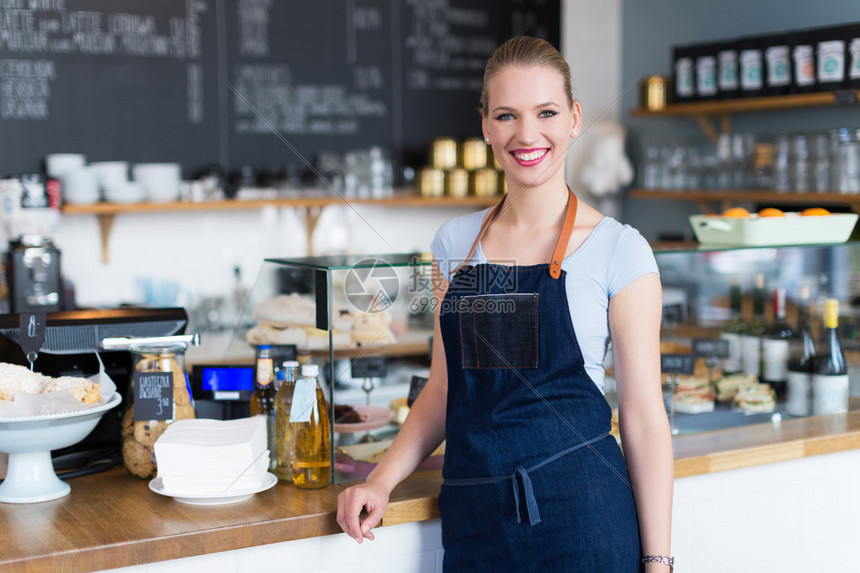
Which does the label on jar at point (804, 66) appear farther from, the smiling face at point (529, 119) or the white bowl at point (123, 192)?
the white bowl at point (123, 192)

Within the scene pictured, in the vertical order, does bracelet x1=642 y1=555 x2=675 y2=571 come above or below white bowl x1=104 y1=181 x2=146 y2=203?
below

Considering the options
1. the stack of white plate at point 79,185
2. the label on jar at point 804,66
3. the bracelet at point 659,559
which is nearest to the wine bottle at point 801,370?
the bracelet at point 659,559

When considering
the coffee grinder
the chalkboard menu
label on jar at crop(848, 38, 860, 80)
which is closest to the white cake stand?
the coffee grinder

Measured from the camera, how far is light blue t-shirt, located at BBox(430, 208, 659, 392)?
4.57 feet

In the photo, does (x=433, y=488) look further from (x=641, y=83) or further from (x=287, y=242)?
(x=641, y=83)

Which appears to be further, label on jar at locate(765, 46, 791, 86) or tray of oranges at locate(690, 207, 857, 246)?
label on jar at locate(765, 46, 791, 86)

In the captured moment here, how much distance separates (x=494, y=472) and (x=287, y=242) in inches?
120

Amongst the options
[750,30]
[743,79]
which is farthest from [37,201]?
[750,30]

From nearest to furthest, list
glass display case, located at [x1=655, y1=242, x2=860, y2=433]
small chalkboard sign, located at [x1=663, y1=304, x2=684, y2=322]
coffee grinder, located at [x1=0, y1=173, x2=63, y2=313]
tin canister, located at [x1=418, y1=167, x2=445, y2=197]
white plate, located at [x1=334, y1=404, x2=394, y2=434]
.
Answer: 1. white plate, located at [x1=334, y1=404, x2=394, y2=434]
2. glass display case, located at [x1=655, y1=242, x2=860, y2=433]
3. small chalkboard sign, located at [x1=663, y1=304, x2=684, y2=322]
4. coffee grinder, located at [x1=0, y1=173, x2=63, y2=313]
5. tin canister, located at [x1=418, y1=167, x2=445, y2=197]

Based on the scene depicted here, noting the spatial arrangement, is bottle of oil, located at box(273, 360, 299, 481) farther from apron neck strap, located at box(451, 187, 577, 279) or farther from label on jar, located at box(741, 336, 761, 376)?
label on jar, located at box(741, 336, 761, 376)

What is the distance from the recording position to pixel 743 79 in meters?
3.79

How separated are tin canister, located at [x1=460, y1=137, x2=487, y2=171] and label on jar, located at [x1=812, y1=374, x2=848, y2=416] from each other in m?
2.58

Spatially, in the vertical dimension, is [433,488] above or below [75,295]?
below

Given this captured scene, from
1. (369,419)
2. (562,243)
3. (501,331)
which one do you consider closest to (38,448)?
(369,419)
